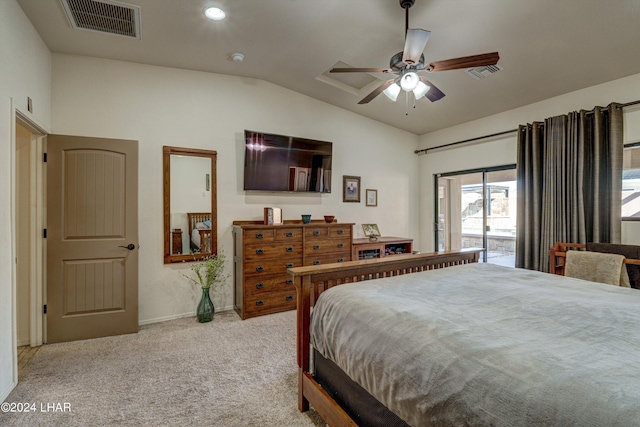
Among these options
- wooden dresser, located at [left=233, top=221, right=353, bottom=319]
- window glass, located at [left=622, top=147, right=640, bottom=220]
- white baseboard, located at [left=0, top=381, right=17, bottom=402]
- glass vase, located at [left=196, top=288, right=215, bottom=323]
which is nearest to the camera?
white baseboard, located at [left=0, top=381, right=17, bottom=402]

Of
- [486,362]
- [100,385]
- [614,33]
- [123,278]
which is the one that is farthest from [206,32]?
[614,33]

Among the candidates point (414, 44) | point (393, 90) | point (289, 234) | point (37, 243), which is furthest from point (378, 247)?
point (37, 243)

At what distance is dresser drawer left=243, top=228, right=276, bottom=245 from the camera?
368 cm

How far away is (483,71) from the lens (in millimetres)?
3477

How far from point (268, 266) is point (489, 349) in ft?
9.95

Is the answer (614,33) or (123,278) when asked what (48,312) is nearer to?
(123,278)

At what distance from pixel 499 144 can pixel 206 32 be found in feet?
13.9

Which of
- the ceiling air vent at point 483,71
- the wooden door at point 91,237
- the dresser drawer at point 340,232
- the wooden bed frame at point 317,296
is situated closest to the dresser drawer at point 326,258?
the dresser drawer at point 340,232

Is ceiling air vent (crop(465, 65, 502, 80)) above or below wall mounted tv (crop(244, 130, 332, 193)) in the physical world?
above

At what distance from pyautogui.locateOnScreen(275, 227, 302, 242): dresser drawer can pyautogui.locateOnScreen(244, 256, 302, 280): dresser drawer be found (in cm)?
26

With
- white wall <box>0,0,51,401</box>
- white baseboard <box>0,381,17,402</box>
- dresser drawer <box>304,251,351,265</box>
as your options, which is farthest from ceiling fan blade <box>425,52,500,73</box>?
white baseboard <box>0,381,17,402</box>

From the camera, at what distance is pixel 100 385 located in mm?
2297

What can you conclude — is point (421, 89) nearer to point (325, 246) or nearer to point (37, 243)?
point (325, 246)

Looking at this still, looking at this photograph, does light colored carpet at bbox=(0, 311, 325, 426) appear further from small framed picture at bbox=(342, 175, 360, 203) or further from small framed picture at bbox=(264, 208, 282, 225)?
small framed picture at bbox=(342, 175, 360, 203)
